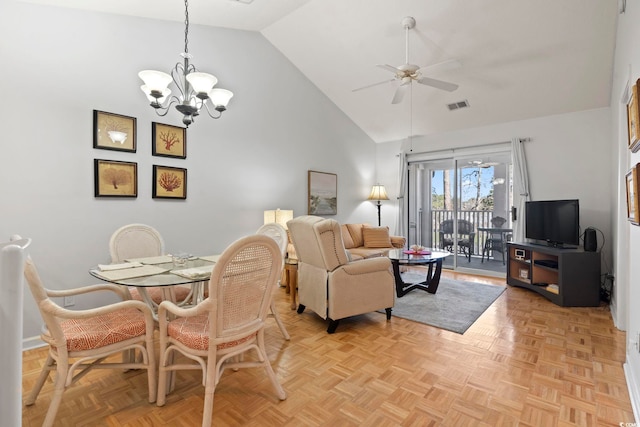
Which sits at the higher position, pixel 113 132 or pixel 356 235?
pixel 113 132

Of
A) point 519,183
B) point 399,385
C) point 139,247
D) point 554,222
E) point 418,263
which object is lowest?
point 399,385

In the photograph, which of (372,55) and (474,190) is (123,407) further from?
(474,190)

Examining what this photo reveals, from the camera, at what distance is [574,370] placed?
88.0 inches

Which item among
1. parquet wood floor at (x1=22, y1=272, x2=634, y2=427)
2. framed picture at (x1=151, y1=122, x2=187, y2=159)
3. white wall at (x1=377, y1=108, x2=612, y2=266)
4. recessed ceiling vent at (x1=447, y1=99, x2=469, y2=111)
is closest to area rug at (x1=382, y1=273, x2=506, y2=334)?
parquet wood floor at (x1=22, y1=272, x2=634, y2=427)

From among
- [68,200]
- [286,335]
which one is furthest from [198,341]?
[68,200]

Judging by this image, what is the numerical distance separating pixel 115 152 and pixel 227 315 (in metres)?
2.41

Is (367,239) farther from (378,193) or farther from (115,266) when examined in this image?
(115,266)

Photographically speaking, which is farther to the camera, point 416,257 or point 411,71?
point 416,257

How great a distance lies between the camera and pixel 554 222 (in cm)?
414

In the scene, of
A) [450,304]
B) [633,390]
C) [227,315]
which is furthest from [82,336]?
[450,304]

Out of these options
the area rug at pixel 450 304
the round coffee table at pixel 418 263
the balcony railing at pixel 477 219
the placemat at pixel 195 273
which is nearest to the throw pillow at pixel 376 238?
the area rug at pixel 450 304

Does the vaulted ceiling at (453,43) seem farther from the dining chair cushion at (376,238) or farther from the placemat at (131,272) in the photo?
the placemat at (131,272)

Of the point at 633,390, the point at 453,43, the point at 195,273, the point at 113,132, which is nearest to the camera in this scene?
the point at 633,390

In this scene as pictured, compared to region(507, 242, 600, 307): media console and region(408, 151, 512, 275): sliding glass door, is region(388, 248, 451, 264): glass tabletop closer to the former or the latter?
region(507, 242, 600, 307): media console
